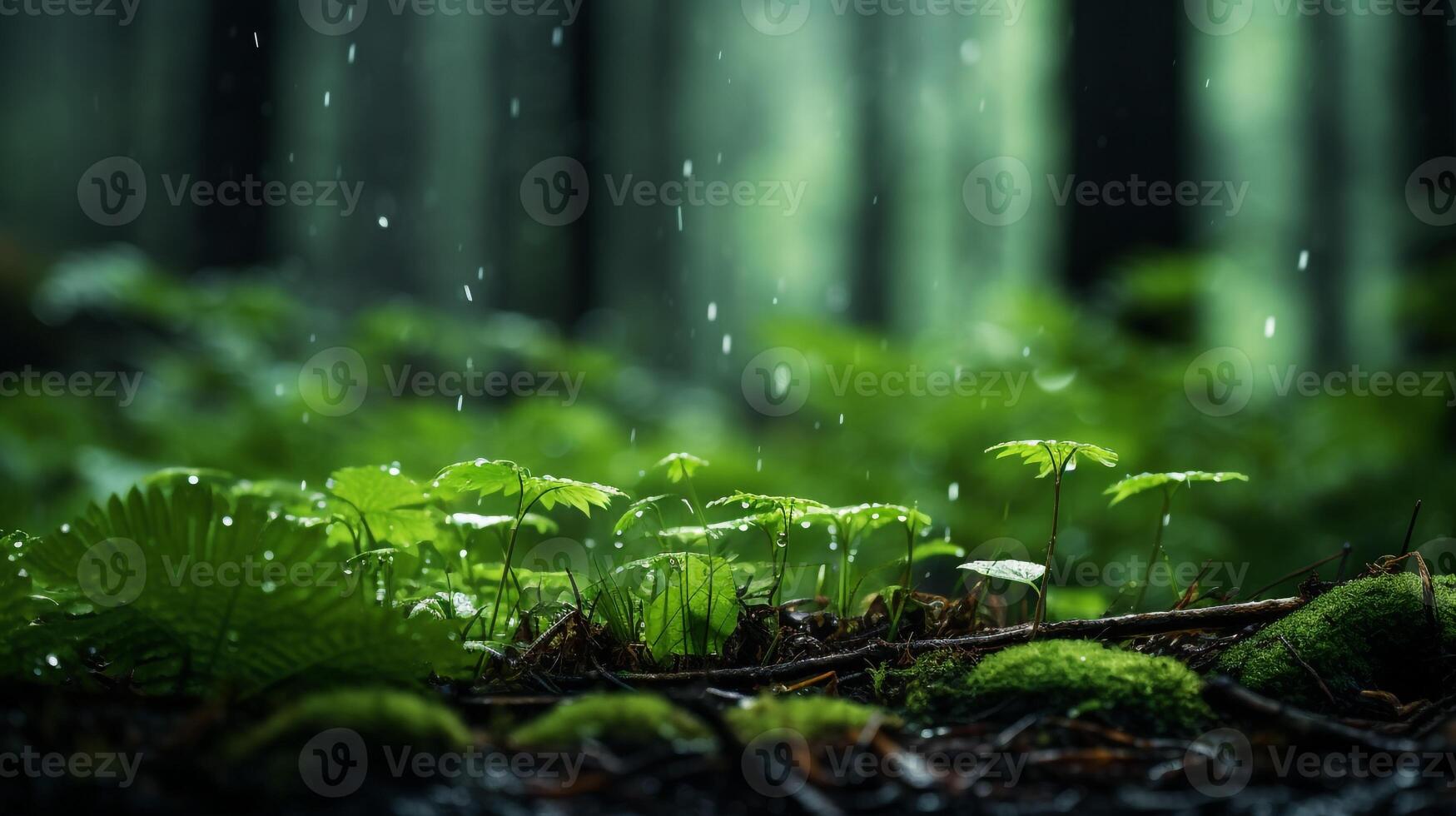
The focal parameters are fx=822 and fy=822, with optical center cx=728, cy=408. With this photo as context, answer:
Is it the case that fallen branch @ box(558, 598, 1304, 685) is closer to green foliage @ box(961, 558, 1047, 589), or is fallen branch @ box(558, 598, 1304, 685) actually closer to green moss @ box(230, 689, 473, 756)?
green foliage @ box(961, 558, 1047, 589)

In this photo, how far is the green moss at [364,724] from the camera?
1112 millimetres

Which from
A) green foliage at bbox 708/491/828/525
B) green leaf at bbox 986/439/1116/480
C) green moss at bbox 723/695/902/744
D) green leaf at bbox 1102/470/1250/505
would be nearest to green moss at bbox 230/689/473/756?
green moss at bbox 723/695/902/744

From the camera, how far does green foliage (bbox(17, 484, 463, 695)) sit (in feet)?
4.47

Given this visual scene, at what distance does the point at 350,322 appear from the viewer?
33.4 feet

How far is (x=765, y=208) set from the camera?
1050 inches

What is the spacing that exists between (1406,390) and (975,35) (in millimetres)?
21157

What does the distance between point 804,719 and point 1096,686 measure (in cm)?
56

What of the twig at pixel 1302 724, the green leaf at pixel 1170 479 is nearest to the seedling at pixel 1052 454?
the green leaf at pixel 1170 479

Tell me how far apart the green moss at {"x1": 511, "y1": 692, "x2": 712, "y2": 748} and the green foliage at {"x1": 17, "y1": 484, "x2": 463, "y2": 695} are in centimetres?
28

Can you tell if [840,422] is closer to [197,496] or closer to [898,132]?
[197,496]

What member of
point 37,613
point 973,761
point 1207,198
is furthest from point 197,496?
point 1207,198

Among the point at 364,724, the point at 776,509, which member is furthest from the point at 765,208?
the point at 364,724

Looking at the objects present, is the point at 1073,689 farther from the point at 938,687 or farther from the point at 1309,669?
the point at 1309,669

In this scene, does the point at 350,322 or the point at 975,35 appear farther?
the point at 975,35
